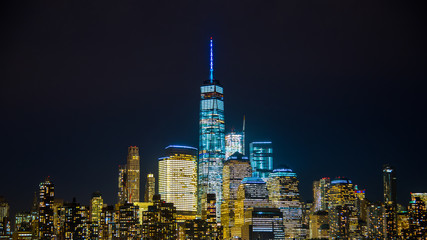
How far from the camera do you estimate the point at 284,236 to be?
602 ft

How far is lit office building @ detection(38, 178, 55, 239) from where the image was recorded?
506 ft

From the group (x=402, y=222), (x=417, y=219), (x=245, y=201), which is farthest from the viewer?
(x=245, y=201)

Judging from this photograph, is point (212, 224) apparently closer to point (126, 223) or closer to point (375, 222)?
point (126, 223)

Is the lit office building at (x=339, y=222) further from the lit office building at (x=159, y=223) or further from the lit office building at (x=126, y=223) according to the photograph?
the lit office building at (x=126, y=223)

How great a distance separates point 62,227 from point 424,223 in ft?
281

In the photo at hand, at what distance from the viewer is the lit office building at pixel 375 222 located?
179250 mm

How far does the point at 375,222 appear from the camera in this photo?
601 ft

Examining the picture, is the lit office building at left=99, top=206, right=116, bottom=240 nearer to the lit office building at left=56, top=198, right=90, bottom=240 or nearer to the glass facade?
the lit office building at left=56, top=198, right=90, bottom=240

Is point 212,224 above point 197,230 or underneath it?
above

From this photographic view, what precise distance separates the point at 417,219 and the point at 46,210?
88137mm

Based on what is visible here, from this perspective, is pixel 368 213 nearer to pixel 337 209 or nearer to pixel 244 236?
pixel 337 209

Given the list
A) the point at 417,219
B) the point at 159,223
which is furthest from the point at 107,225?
the point at 417,219

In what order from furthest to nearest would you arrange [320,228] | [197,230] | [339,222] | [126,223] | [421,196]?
1. [320,228]
2. [339,222]
3. [421,196]
4. [197,230]
5. [126,223]

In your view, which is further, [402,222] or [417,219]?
[402,222]
